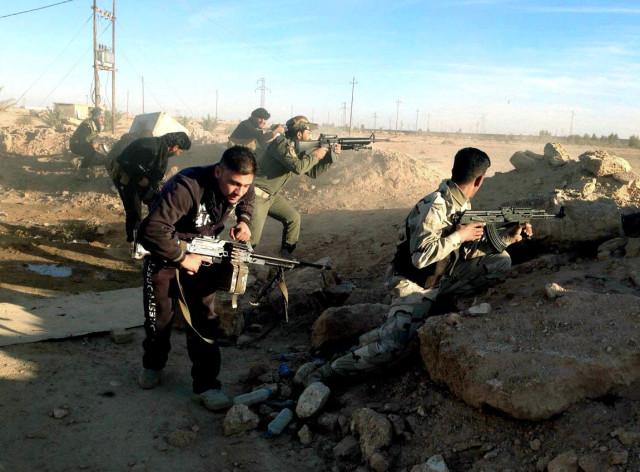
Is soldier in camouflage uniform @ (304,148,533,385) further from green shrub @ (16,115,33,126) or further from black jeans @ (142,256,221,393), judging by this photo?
green shrub @ (16,115,33,126)

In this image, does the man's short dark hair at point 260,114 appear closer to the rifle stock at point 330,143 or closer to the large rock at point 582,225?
the rifle stock at point 330,143

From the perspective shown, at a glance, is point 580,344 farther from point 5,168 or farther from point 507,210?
point 5,168

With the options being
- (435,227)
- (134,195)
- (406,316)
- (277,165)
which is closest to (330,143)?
(277,165)

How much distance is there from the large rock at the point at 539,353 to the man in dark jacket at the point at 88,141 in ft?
33.6

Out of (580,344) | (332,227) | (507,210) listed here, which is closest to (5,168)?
(332,227)

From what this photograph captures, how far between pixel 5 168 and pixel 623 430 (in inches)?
572

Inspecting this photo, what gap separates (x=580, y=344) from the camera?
2.76 metres

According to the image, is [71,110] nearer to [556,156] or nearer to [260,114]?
[260,114]

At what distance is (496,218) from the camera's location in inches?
140

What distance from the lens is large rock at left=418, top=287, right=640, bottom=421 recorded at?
254cm

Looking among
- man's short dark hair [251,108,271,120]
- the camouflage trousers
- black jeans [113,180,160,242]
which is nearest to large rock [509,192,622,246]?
the camouflage trousers

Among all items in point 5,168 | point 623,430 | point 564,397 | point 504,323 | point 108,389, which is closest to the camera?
point 623,430

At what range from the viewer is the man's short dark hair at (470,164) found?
3.29m

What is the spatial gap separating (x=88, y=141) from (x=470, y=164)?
10241 millimetres
